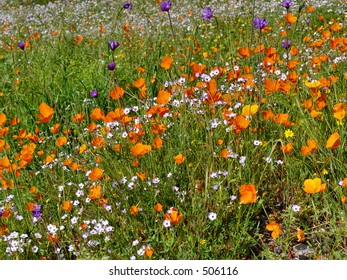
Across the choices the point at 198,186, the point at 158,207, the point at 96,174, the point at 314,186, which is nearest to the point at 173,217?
the point at 158,207

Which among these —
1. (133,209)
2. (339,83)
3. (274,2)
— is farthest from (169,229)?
(274,2)

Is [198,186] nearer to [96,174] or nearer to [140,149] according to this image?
[140,149]

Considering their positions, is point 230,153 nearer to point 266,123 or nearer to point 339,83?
point 266,123

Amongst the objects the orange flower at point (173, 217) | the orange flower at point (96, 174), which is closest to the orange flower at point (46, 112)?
the orange flower at point (96, 174)

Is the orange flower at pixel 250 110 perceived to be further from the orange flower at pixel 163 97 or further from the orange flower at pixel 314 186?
the orange flower at pixel 314 186

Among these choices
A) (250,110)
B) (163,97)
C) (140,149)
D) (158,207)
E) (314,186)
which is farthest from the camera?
(163,97)

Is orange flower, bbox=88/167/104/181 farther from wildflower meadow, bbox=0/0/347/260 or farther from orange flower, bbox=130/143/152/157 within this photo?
orange flower, bbox=130/143/152/157

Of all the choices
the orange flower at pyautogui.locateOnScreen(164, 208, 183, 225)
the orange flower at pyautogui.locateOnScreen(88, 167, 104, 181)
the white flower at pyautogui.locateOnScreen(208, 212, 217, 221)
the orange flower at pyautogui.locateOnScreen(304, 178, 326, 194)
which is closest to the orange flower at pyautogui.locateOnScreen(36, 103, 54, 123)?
the orange flower at pyautogui.locateOnScreen(88, 167, 104, 181)

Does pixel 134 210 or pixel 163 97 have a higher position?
pixel 163 97

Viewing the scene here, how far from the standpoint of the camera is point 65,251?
7.26 feet

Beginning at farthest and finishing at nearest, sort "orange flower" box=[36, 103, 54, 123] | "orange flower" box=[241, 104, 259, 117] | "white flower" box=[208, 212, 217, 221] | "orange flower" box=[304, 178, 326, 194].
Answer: "orange flower" box=[36, 103, 54, 123]
"orange flower" box=[241, 104, 259, 117]
"white flower" box=[208, 212, 217, 221]
"orange flower" box=[304, 178, 326, 194]

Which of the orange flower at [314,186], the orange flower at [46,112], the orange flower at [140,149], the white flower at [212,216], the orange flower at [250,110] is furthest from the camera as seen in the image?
the orange flower at [46,112]

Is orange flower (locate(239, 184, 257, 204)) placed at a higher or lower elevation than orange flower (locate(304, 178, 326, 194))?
lower

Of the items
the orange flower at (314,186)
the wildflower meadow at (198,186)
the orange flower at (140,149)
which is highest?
the orange flower at (140,149)
